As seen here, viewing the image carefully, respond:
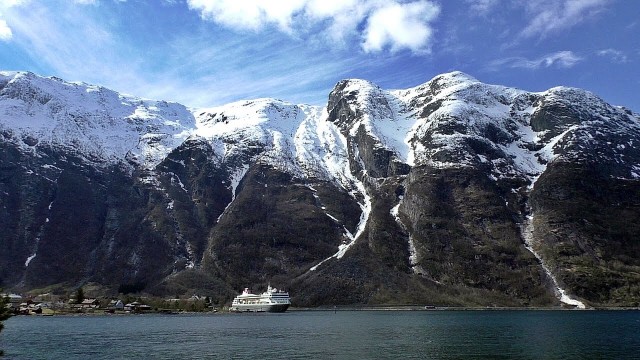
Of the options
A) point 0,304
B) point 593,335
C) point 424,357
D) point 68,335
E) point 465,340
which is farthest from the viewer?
point 68,335

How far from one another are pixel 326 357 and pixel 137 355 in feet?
82.6

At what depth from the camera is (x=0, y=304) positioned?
38125 millimetres

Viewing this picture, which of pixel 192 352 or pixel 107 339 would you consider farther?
pixel 107 339

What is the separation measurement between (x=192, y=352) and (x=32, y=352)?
2195 cm

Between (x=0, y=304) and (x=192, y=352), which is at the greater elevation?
(x=0, y=304)

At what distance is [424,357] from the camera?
67750mm

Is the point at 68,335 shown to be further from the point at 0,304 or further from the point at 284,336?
the point at 0,304

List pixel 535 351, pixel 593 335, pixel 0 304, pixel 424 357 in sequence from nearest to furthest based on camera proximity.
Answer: pixel 0 304, pixel 424 357, pixel 535 351, pixel 593 335

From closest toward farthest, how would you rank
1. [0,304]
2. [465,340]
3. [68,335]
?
[0,304] → [465,340] → [68,335]

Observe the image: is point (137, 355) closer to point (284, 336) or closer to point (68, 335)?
point (284, 336)

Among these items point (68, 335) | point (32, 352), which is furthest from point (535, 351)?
point (68, 335)

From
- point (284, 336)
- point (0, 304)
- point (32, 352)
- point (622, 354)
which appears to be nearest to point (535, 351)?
point (622, 354)

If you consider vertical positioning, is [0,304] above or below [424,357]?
above

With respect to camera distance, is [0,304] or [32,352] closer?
[0,304]
